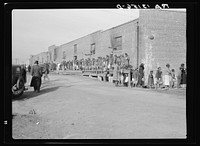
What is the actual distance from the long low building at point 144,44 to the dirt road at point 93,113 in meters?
0.34

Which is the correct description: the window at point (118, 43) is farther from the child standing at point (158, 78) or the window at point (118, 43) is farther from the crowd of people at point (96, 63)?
the child standing at point (158, 78)

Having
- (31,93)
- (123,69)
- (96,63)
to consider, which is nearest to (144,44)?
(123,69)

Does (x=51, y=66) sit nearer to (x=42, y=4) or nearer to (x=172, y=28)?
(x=42, y=4)

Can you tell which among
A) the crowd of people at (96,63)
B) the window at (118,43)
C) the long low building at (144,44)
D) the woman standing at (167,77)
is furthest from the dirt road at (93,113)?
the window at (118,43)

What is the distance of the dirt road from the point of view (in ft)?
6.44

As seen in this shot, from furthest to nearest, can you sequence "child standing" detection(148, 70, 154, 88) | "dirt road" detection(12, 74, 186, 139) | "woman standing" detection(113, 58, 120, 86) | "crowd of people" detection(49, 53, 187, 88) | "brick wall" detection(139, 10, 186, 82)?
"woman standing" detection(113, 58, 120, 86)
"child standing" detection(148, 70, 154, 88)
"crowd of people" detection(49, 53, 187, 88)
"brick wall" detection(139, 10, 186, 82)
"dirt road" detection(12, 74, 186, 139)

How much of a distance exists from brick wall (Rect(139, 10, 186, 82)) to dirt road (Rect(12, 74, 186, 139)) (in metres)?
0.40

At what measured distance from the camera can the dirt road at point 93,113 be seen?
1962 mm

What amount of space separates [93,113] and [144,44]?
1.34 metres

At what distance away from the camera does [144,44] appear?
271 cm

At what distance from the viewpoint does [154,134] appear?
1.95 m

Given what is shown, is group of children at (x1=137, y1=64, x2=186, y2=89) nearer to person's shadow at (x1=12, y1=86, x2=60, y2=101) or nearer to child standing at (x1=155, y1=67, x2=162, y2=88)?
child standing at (x1=155, y1=67, x2=162, y2=88)

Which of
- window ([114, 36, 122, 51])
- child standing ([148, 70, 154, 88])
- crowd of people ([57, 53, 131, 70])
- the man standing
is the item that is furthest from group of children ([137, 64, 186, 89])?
the man standing
